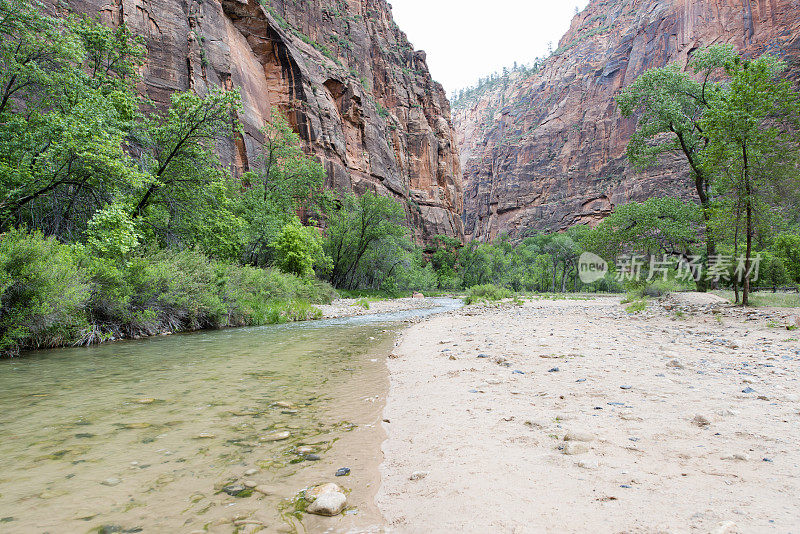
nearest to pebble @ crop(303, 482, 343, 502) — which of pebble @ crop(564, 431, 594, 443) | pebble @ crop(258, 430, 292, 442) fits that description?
pebble @ crop(258, 430, 292, 442)

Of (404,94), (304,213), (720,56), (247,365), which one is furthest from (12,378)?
(404,94)

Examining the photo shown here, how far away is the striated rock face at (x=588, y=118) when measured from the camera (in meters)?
72.1

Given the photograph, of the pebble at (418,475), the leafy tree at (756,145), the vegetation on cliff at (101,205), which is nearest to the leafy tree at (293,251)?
the vegetation on cliff at (101,205)

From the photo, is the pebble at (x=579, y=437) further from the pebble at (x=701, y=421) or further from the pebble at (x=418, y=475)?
the pebble at (x=418, y=475)

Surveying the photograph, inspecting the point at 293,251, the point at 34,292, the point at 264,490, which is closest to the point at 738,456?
the point at 264,490

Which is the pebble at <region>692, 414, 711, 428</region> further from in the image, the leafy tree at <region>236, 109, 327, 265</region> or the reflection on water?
the leafy tree at <region>236, 109, 327, 265</region>

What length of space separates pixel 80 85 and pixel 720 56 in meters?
25.6

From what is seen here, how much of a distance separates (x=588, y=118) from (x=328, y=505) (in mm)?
124240

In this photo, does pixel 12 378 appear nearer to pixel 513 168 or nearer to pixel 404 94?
pixel 404 94

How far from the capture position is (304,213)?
133ft

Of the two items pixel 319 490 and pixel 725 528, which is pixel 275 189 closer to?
pixel 319 490

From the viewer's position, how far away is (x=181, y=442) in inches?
123

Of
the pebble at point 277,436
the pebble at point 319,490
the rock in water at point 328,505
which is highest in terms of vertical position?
the rock in water at point 328,505

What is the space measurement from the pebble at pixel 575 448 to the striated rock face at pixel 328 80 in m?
30.1
